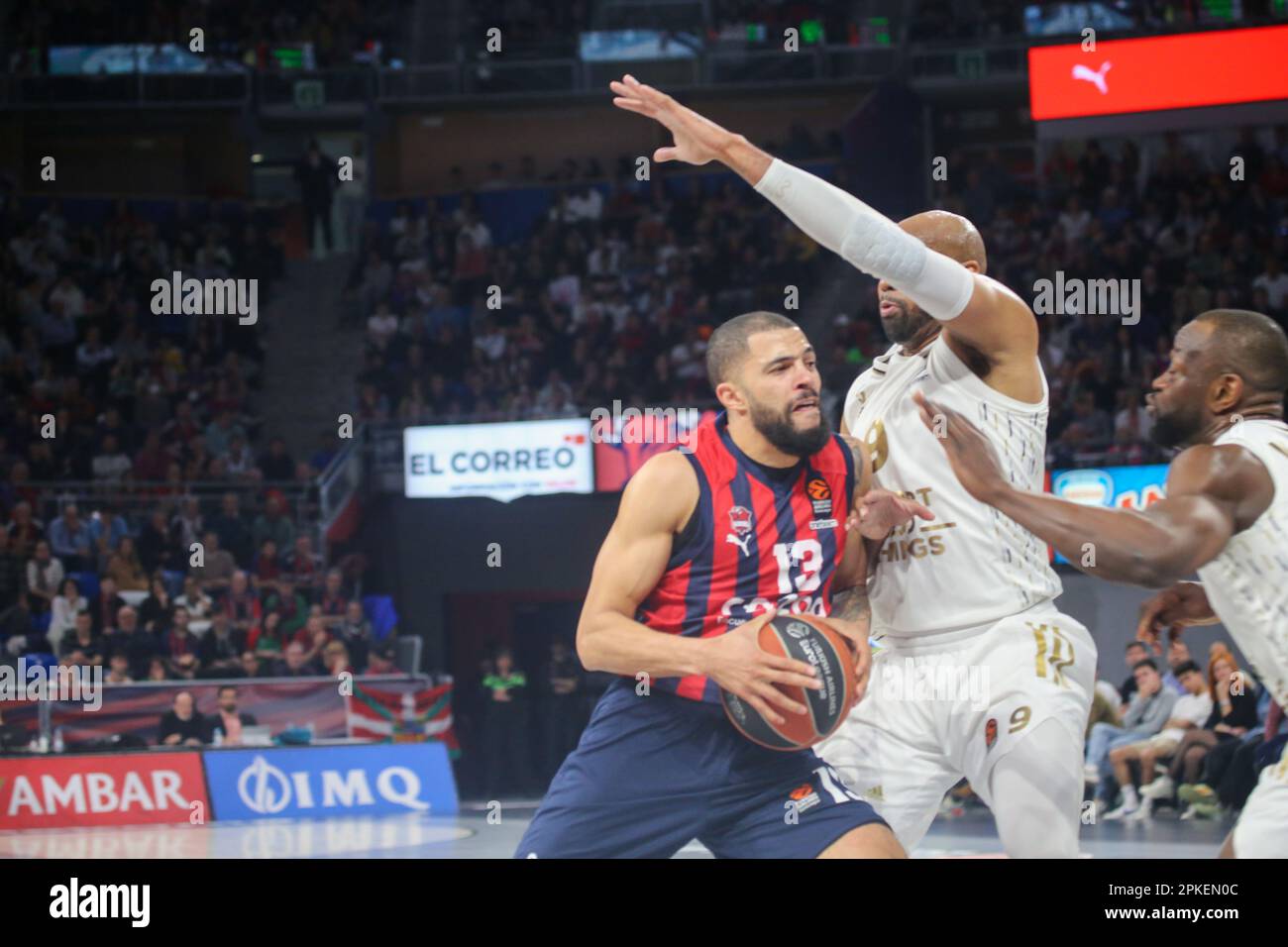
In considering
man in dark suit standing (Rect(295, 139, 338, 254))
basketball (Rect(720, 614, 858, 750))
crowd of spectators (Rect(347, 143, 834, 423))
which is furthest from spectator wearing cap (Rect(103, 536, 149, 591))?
basketball (Rect(720, 614, 858, 750))

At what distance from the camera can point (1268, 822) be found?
4.03 m

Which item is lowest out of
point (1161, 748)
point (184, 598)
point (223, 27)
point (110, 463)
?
point (1161, 748)

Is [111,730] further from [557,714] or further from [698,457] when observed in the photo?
[698,457]

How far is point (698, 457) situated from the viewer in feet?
15.8

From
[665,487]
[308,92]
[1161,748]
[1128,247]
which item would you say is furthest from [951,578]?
[308,92]

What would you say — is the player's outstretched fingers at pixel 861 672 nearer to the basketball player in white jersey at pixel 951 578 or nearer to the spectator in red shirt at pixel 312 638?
the basketball player in white jersey at pixel 951 578

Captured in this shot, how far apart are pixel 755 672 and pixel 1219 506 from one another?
4.27ft

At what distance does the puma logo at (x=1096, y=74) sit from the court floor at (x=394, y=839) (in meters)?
10.3

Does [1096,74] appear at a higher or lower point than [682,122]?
higher

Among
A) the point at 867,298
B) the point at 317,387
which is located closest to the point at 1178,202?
the point at 867,298

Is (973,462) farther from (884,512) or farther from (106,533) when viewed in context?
(106,533)

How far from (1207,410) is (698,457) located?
149 cm

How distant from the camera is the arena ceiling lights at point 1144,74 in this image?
18562 millimetres
